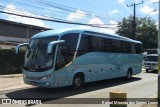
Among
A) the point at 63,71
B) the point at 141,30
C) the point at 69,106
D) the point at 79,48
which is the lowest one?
the point at 69,106

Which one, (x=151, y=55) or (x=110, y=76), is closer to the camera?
(x=110, y=76)

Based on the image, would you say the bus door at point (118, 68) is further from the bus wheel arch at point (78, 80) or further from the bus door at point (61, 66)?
the bus door at point (61, 66)

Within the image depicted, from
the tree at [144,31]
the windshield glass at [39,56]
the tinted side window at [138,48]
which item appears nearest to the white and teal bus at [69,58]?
the windshield glass at [39,56]

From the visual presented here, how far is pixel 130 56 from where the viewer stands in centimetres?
2127

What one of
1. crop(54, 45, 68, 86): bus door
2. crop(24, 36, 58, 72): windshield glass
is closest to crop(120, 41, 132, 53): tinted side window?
crop(54, 45, 68, 86): bus door

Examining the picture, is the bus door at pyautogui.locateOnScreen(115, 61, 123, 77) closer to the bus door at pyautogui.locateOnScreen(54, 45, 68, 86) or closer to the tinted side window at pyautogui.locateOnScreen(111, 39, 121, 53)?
the tinted side window at pyautogui.locateOnScreen(111, 39, 121, 53)

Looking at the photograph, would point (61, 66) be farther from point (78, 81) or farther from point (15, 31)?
point (15, 31)

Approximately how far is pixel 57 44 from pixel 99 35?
4.08 metres

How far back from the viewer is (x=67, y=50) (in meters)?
14.4

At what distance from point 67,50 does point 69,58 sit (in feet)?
1.41

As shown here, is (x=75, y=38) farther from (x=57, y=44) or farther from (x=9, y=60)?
(x=9, y=60)

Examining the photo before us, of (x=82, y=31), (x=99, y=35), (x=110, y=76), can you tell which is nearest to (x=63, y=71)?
(x=82, y=31)

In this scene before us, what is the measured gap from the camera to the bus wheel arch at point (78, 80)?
15.0m

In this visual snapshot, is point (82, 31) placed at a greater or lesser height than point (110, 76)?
greater
